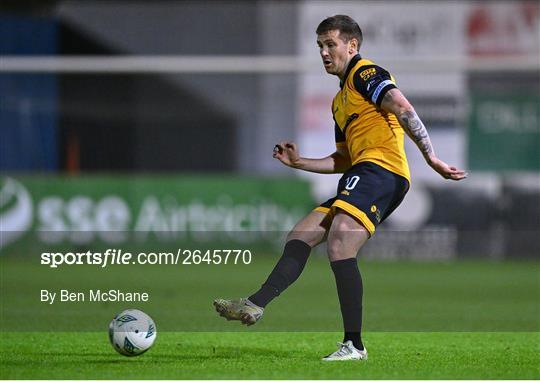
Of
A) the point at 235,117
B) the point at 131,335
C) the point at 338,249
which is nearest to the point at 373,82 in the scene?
the point at 338,249

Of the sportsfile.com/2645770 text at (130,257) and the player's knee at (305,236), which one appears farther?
the sportsfile.com/2645770 text at (130,257)

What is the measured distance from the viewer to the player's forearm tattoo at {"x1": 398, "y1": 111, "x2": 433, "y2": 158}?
608 cm

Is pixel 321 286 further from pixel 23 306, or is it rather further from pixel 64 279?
pixel 23 306

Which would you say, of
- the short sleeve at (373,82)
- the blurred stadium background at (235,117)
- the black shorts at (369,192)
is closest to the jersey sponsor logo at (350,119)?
the short sleeve at (373,82)

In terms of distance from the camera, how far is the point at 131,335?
6.26 meters

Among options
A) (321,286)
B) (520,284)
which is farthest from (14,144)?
(520,284)

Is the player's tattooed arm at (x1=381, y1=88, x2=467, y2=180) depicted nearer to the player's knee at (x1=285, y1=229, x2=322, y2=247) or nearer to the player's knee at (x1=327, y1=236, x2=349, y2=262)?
the player's knee at (x1=327, y1=236, x2=349, y2=262)

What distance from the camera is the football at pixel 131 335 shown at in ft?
20.5

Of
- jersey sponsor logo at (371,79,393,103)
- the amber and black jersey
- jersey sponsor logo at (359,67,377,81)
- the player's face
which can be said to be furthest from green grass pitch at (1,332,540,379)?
the player's face

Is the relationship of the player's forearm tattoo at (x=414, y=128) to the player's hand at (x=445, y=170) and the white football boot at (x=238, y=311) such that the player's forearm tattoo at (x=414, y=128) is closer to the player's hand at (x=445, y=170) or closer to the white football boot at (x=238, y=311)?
the player's hand at (x=445, y=170)

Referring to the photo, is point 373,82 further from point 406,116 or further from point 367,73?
point 406,116

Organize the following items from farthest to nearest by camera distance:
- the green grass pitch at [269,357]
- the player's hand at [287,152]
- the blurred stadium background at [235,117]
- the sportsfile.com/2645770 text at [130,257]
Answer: the blurred stadium background at [235,117], the sportsfile.com/2645770 text at [130,257], the player's hand at [287,152], the green grass pitch at [269,357]

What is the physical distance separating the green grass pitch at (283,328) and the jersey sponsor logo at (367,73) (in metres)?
1.62

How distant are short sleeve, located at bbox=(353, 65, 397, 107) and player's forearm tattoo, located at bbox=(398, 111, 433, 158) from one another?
0.60 ft
